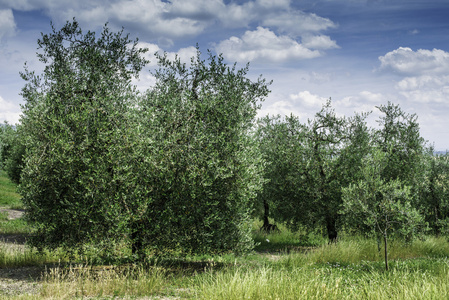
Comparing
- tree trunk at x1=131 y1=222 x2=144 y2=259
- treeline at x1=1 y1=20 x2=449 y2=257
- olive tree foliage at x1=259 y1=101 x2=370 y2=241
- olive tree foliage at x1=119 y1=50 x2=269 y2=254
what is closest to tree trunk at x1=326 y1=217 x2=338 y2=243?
olive tree foliage at x1=259 y1=101 x2=370 y2=241

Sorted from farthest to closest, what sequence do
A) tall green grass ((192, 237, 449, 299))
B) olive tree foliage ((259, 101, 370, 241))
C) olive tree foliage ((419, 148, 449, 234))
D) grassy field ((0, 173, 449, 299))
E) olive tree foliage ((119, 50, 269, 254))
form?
olive tree foliage ((419, 148, 449, 234)) → olive tree foliage ((259, 101, 370, 241)) → olive tree foliage ((119, 50, 269, 254)) → grassy field ((0, 173, 449, 299)) → tall green grass ((192, 237, 449, 299))

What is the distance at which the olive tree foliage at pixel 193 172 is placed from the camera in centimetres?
1194

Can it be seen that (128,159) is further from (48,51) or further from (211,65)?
(48,51)

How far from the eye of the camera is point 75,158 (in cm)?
1148

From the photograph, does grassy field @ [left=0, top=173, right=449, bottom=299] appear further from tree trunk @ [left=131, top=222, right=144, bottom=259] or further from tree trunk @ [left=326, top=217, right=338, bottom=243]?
tree trunk @ [left=326, top=217, right=338, bottom=243]

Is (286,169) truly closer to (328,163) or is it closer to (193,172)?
(328,163)

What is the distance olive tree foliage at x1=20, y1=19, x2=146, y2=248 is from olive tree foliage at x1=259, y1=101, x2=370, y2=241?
11.4 meters

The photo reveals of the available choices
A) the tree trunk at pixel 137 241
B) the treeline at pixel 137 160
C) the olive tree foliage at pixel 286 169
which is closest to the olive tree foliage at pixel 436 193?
the olive tree foliage at pixel 286 169

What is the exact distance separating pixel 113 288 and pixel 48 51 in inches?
403

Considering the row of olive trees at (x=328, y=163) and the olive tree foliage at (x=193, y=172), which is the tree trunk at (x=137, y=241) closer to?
the olive tree foliage at (x=193, y=172)

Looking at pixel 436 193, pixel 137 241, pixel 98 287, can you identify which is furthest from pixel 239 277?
pixel 436 193

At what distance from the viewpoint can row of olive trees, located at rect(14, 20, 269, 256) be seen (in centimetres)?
1159

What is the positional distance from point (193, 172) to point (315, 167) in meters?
11.2

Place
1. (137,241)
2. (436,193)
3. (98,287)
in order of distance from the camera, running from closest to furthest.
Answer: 1. (98,287)
2. (137,241)
3. (436,193)
